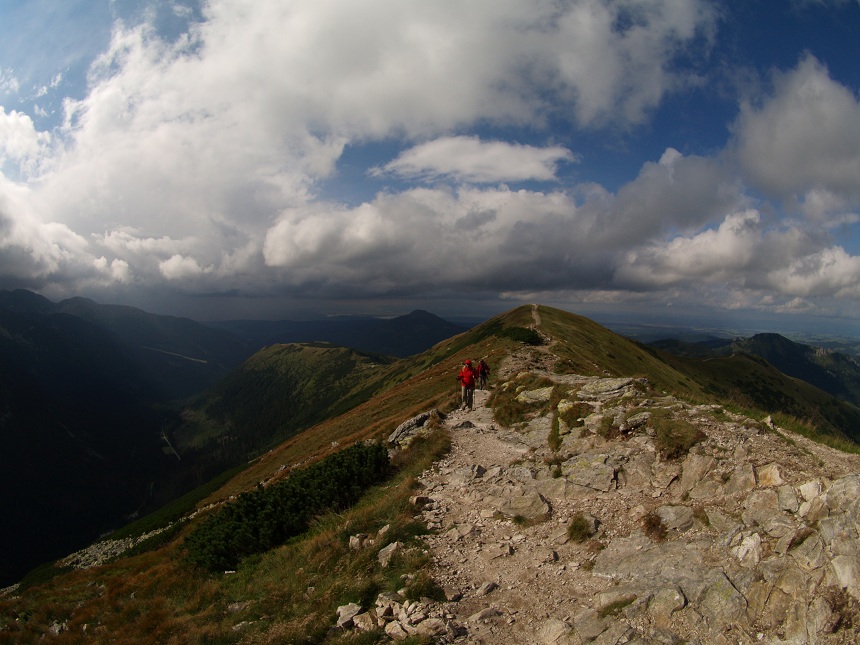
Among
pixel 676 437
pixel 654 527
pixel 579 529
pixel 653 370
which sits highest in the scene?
pixel 676 437

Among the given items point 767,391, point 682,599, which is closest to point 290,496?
point 682,599

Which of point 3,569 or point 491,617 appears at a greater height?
point 491,617

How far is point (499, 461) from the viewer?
2048 centimetres

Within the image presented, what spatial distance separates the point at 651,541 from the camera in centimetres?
1177

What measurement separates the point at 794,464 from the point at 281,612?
1582 cm

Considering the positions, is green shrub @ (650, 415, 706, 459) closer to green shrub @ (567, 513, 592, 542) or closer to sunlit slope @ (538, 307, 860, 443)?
sunlit slope @ (538, 307, 860, 443)

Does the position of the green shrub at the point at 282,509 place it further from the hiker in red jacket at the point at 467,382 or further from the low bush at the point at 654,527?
the low bush at the point at 654,527

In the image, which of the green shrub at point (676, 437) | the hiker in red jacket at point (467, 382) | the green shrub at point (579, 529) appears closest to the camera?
the green shrub at point (579, 529)

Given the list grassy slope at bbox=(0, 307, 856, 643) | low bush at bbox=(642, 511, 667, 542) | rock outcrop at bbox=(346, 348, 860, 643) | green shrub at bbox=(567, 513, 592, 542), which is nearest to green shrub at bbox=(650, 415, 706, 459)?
rock outcrop at bbox=(346, 348, 860, 643)

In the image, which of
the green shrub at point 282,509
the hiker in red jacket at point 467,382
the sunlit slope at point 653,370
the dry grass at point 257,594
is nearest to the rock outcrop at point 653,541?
the dry grass at point 257,594

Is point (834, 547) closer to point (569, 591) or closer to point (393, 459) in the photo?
point (569, 591)

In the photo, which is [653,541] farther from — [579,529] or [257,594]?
[257,594]

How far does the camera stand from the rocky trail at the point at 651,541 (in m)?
8.73

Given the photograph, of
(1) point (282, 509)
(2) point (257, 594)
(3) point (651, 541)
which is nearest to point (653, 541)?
Result: (3) point (651, 541)
